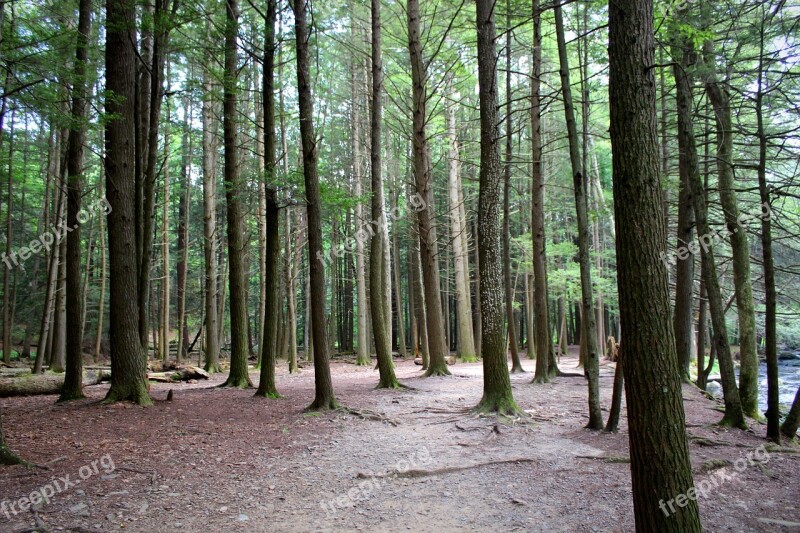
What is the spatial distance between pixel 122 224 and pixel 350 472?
598cm

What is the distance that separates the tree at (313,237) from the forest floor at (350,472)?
588 mm

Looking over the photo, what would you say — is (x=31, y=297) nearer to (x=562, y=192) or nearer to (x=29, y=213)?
(x=29, y=213)

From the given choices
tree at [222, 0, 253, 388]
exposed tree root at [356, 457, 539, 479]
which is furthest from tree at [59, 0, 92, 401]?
exposed tree root at [356, 457, 539, 479]

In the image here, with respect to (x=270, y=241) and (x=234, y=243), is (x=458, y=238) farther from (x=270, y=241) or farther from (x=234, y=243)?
(x=270, y=241)

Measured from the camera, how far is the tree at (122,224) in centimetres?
831

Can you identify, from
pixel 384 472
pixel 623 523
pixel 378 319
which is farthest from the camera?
pixel 378 319

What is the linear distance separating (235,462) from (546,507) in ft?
11.6

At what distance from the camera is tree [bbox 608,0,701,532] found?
317cm

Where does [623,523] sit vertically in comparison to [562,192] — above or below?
below

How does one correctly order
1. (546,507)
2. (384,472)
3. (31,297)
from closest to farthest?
(546,507), (384,472), (31,297)

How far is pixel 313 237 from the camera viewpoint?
854 cm

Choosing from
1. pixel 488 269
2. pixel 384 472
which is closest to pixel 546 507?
pixel 384 472

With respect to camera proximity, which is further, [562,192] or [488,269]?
[562,192]

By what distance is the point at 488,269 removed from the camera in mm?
8078
